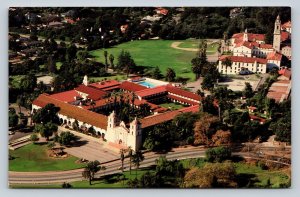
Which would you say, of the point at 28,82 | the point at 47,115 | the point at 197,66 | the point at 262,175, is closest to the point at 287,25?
the point at 197,66

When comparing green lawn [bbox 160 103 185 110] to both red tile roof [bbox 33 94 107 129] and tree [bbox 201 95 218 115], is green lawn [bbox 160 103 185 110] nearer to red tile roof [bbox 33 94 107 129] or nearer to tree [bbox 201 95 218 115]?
tree [bbox 201 95 218 115]

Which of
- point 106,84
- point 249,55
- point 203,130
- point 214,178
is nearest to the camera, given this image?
point 214,178

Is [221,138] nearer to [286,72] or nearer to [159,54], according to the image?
[286,72]

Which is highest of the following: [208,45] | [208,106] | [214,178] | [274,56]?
[208,45]

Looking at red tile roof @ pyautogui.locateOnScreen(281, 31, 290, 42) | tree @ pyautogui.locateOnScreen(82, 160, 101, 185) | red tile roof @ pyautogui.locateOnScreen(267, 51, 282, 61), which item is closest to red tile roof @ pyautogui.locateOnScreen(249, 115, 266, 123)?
red tile roof @ pyautogui.locateOnScreen(267, 51, 282, 61)

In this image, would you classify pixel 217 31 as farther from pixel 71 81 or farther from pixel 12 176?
pixel 12 176

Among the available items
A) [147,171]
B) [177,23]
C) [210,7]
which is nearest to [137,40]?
[177,23]

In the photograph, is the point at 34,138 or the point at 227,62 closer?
the point at 34,138
